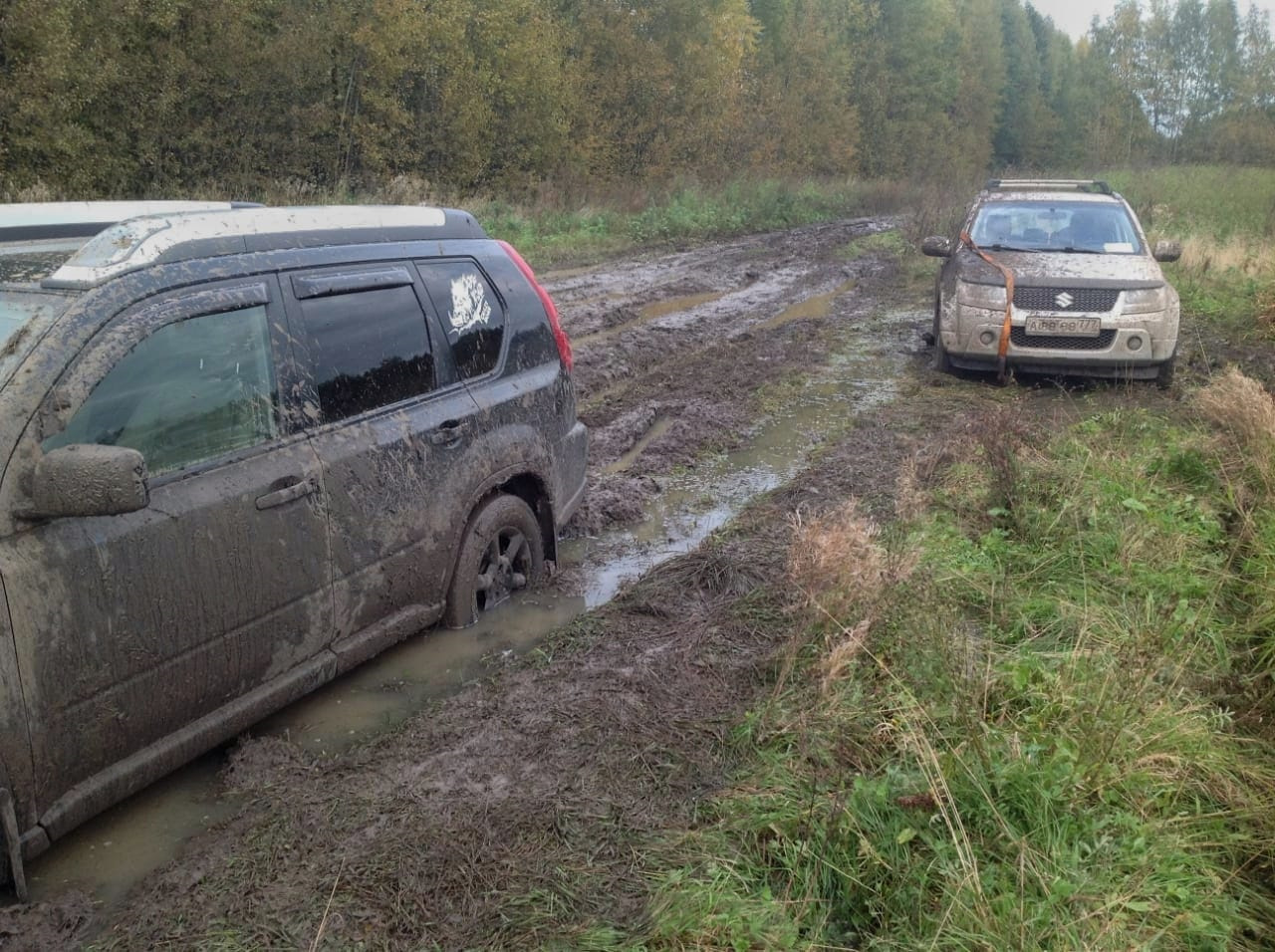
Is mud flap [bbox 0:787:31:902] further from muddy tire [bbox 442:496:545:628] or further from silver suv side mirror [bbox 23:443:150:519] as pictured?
muddy tire [bbox 442:496:545:628]

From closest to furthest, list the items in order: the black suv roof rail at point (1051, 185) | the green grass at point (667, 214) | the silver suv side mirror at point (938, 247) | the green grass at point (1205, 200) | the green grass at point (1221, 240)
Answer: the silver suv side mirror at point (938, 247)
the black suv roof rail at point (1051, 185)
the green grass at point (1221, 240)
the green grass at point (1205, 200)
the green grass at point (667, 214)

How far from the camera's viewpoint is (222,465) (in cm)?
356

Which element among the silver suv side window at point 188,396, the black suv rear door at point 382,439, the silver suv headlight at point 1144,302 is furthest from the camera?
the silver suv headlight at point 1144,302

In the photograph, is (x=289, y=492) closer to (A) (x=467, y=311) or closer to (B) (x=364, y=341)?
(B) (x=364, y=341)

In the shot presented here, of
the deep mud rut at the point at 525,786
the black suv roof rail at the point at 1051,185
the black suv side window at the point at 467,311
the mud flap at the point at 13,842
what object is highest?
the black suv roof rail at the point at 1051,185

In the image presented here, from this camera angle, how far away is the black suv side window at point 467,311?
475 cm

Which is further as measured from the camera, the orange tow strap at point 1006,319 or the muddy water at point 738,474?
the orange tow strap at point 1006,319

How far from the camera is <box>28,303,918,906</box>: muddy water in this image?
11.1 feet

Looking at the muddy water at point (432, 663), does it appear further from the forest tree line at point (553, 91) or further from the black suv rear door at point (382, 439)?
the forest tree line at point (553, 91)

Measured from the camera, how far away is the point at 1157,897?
289 cm

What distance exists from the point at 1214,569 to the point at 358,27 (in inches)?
946

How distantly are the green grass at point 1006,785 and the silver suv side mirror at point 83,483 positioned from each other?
192 cm

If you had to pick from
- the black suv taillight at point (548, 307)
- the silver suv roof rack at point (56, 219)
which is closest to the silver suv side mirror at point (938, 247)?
the black suv taillight at point (548, 307)

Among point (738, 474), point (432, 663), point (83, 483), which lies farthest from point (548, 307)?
point (83, 483)
